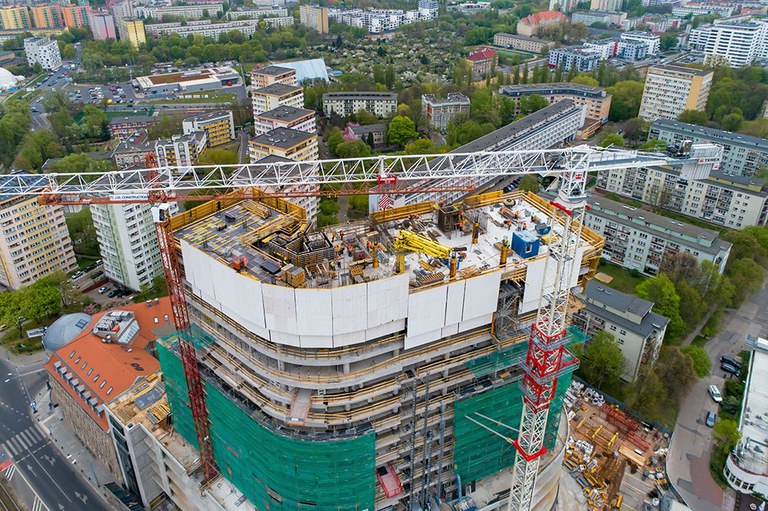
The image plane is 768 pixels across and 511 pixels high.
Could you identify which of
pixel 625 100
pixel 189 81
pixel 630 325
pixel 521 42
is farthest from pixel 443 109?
pixel 521 42

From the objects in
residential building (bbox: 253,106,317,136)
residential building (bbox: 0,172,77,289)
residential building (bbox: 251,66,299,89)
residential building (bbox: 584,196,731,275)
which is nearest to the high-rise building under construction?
residential building (bbox: 584,196,731,275)

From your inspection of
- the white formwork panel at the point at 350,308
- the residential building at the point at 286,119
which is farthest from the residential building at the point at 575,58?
the white formwork panel at the point at 350,308

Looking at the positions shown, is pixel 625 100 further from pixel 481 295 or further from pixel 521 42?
pixel 481 295

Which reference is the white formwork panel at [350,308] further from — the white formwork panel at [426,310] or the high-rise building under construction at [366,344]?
the white formwork panel at [426,310]

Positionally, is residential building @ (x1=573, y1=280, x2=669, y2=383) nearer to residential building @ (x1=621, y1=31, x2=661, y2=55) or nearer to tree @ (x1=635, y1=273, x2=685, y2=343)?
tree @ (x1=635, y1=273, x2=685, y2=343)

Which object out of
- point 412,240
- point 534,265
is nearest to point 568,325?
point 534,265
